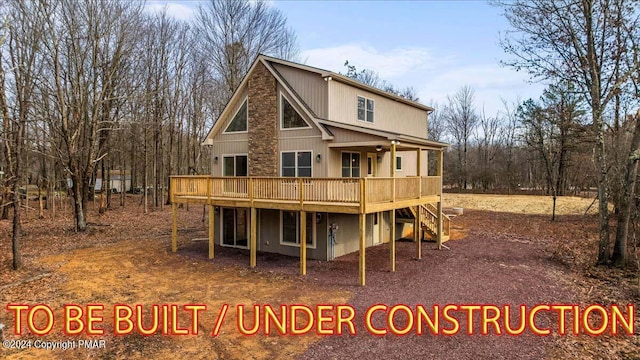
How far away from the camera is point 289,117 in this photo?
1480 centimetres

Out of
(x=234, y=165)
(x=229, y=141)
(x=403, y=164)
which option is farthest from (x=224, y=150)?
(x=403, y=164)

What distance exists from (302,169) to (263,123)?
2656mm

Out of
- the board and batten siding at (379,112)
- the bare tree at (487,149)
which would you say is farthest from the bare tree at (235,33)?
the bare tree at (487,149)

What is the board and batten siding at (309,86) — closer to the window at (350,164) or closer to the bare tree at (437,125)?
the window at (350,164)

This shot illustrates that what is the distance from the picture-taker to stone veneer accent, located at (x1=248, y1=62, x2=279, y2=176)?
587 inches

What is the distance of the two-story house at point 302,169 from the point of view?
12352 mm

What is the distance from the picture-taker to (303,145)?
14359 millimetres

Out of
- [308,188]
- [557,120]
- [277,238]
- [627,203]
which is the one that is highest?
[557,120]

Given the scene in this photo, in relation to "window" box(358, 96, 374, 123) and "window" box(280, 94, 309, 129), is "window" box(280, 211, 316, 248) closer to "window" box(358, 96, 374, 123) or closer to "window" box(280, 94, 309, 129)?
"window" box(280, 94, 309, 129)

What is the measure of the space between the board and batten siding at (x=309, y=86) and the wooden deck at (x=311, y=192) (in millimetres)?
3569

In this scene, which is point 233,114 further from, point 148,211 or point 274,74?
point 148,211

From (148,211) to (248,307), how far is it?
73.9 ft

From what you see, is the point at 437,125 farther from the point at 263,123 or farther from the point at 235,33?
the point at 263,123

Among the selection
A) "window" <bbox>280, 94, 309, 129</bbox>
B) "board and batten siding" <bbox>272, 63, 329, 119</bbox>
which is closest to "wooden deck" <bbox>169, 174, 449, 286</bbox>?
"window" <bbox>280, 94, 309, 129</bbox>
